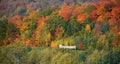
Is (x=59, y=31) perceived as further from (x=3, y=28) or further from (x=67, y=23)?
(x=3, y=28)

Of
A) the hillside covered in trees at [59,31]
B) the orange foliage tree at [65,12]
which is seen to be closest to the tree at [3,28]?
the hillside covered in trees at [59,31]

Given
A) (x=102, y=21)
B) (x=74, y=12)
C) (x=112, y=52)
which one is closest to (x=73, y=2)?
(x=74, y=12)

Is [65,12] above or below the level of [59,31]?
above

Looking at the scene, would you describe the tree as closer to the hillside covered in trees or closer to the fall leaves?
the hillside covered in trees

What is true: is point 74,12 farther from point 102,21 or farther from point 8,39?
point 8,39

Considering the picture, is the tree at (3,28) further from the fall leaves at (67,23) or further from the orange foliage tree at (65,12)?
the orange foliage tree at (65,12)

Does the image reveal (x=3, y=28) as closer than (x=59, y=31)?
No

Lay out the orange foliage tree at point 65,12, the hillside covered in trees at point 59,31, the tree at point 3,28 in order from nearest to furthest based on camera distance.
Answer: the hillside covered in trees at point 59,31 → the orange foliage tree at point 65,12 → the tree at point 3,28

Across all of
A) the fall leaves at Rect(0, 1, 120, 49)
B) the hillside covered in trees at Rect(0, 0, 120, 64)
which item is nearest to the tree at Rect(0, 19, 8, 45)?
the hillside covered in trees at Rect(0, 0, 120, 64)

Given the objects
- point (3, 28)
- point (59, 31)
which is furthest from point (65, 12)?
point (3, 28)
